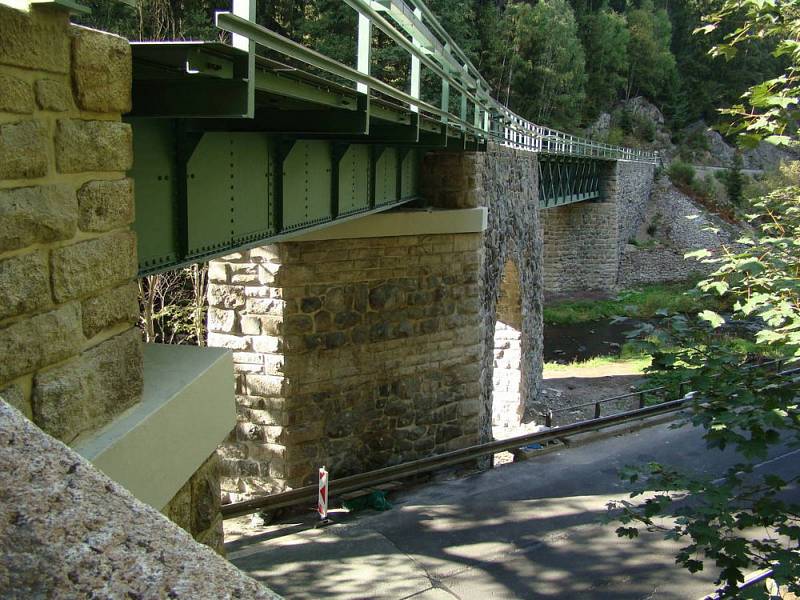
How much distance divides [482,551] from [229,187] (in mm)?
4763

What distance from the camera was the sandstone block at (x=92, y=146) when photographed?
2.51 meters

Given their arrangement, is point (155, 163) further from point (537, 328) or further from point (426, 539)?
point (537, 328)

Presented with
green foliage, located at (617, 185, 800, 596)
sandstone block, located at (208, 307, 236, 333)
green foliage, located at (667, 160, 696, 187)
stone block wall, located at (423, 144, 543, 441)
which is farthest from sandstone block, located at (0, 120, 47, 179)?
green foliage, located at (667, 160, 696, 187)

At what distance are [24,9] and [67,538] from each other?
1.69m

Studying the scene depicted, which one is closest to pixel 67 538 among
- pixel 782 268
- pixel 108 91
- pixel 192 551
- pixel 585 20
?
pixel 192 551

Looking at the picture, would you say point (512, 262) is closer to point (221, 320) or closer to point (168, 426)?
point (221, 320)

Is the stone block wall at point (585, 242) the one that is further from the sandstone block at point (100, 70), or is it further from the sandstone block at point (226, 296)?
the sandstone block at point (100, 70)

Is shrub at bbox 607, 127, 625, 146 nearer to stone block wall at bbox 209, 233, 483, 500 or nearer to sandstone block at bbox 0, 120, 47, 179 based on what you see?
stone block wall at bbox 209, 233, 483, 500

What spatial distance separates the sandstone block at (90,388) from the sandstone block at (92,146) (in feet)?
2.04

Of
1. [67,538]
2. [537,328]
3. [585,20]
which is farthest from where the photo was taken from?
[585,20]

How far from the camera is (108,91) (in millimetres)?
2676

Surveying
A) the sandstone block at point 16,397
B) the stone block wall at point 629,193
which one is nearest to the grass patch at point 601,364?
the stone block wall at point 629,193

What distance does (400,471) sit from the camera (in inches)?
379

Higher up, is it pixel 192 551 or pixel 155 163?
pixel 155 163
